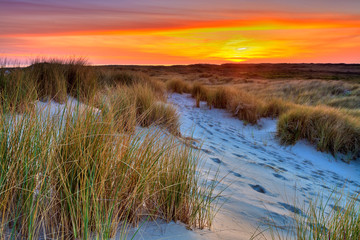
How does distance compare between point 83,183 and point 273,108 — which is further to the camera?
point 273,108

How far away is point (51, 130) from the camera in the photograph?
1.56 meters

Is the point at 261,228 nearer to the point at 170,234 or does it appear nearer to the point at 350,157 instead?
the point at 170,234

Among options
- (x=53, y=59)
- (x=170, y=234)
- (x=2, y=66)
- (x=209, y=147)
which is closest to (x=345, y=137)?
(x=209, y=147)

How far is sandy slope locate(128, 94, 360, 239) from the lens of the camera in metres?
1.71

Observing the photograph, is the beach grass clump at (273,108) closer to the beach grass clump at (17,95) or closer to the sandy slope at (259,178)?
the sandy slope at (259,178)

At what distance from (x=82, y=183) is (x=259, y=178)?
2.27 m

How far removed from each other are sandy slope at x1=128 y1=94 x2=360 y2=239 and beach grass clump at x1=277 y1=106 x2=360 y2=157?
0.65ft

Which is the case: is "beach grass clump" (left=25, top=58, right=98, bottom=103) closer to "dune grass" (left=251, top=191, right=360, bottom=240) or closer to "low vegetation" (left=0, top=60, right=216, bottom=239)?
"low vegetation" (left=0, top=60, right=216, bottom=239)

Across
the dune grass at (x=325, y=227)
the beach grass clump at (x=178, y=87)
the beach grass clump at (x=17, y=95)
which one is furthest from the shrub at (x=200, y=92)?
the dune grass at (x=325, y=227)

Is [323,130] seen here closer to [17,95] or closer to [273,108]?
[273,108]

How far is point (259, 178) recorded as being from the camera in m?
3.06

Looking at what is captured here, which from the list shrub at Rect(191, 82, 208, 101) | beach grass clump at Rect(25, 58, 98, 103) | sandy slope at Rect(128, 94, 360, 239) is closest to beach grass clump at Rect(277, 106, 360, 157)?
sandy slope at Rect(128, 94, 360, 239)

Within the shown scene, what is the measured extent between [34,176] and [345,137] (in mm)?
5581

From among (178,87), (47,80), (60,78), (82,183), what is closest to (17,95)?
(82,183)
